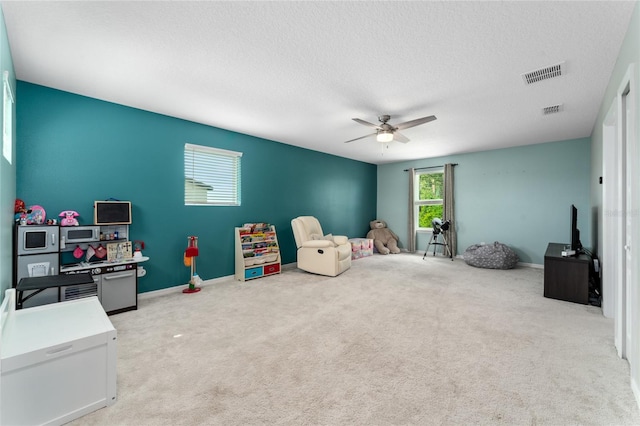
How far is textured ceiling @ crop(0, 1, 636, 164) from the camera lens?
6.13 feet

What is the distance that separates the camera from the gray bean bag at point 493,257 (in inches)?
206

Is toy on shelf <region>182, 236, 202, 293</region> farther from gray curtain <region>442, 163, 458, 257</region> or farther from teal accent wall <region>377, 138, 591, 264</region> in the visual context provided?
teal accent wall <region>377, 138, 591, 264</region>

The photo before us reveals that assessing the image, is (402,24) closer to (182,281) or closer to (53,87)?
(53,87)

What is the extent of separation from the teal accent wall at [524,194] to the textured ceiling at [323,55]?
1.67 m

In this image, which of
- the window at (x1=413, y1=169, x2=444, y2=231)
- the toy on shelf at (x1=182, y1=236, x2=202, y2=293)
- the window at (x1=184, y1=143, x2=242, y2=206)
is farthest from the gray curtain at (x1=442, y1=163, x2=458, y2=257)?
the toy on shelf at (x1=182, y1=236, x2=202, y2=293)

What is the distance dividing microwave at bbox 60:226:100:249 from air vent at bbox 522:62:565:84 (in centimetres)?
484

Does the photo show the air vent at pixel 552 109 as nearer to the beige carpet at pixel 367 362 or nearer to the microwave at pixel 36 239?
the beige carpet at pixel 367 362

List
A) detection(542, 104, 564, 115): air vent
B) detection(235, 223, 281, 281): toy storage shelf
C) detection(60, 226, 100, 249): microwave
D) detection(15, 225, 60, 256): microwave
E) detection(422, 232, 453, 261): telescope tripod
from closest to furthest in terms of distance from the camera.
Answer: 1. detection(15, 225, 60, 256): microwave
2. detection(60, 226, 100, 249): microwave
3. detection(542, 104, 564, 115): air vent
4. detection(235, 223, 281, 281): toy storage shelf
5. detection(422, 232, 453, 261): telescope tripod

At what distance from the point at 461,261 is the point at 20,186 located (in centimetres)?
720

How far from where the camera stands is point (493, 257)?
5.28 meters

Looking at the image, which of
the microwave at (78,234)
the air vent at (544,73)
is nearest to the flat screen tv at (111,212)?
the microwave at (78,234)

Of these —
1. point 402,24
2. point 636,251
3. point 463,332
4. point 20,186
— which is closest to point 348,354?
point 463,332

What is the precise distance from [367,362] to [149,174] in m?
3.54

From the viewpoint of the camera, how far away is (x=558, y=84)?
2.90m
